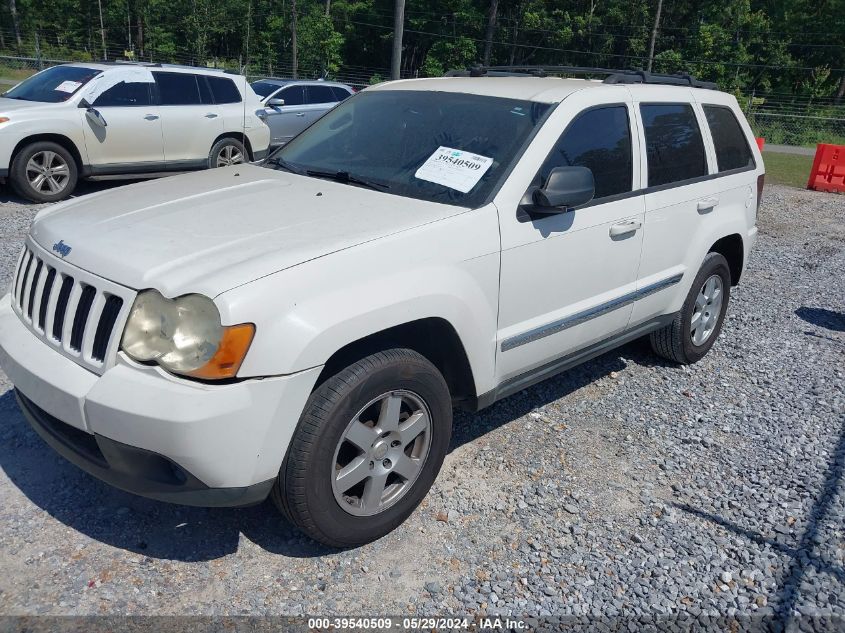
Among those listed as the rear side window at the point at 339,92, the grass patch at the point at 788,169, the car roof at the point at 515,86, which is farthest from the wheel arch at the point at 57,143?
the grass patch at the point at 788,169

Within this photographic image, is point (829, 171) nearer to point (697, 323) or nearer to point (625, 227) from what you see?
point (697, 323)

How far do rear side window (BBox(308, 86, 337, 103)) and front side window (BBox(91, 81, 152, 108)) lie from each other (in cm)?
385

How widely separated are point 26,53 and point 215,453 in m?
48.6

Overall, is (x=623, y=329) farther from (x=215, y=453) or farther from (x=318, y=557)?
(x=215, y=453)

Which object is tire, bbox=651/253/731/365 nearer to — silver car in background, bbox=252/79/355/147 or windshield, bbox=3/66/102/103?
windshield, bbox=3/66/102/103

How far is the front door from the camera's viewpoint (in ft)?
11.1

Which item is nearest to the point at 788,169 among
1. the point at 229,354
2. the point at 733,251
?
the point at 733,251

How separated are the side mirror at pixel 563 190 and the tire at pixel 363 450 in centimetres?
96

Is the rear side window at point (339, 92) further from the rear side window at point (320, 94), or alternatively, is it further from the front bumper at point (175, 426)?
the front bumper at point (175, 426)

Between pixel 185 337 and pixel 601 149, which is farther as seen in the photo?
pixel 601 149

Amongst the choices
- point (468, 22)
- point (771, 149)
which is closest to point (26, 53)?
point (468, 22)

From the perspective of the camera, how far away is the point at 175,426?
241 centimetres

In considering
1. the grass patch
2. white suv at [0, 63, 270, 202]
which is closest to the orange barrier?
the grass patch

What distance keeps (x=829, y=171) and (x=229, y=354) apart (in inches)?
639
